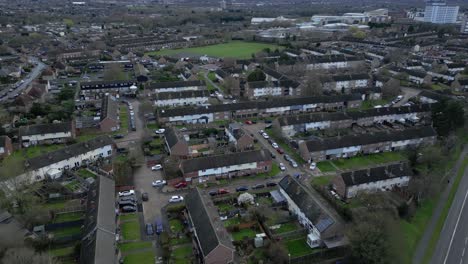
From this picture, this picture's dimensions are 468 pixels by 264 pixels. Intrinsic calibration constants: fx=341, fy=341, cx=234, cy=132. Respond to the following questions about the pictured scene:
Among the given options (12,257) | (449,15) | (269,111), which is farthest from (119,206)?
(449,15)

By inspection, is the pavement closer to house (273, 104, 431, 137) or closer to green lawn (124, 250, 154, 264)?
house (273, 104, 431, 137)

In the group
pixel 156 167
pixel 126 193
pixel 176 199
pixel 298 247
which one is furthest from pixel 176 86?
pixel 298 247

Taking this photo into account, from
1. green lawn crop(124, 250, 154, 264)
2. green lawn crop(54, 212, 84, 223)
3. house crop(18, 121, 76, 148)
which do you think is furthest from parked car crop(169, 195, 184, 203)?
house crop(18, 121, 76, 148)

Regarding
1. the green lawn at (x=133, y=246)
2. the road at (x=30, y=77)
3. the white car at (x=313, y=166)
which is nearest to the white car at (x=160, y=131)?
the white car at (x=313, y=166)

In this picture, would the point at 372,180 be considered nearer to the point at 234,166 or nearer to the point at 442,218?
the point at 442,218

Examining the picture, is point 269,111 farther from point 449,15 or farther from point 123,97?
point 449,15
